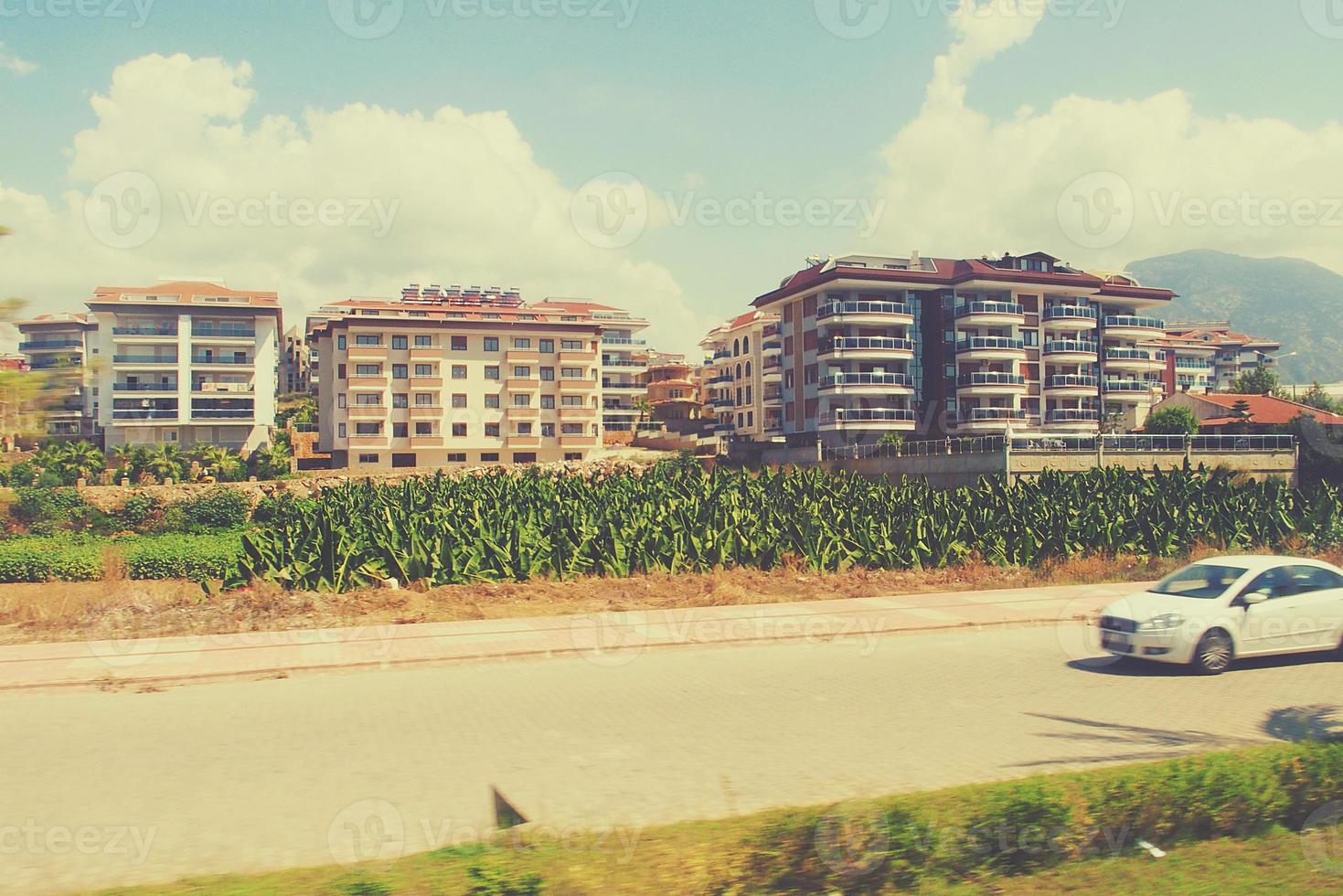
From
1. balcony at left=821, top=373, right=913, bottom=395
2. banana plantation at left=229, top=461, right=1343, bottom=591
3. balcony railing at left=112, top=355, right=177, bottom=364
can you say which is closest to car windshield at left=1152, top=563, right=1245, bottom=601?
banana plantation at left=229, top=461, right=1343, bottom=591

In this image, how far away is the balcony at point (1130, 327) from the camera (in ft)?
232

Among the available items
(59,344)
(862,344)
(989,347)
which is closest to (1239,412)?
(989,347)

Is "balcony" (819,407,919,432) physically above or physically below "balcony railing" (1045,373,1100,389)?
below

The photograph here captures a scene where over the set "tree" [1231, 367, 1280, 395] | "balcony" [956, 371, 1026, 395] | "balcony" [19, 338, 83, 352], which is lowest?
"balcony" [956, 371, 1026, 395]

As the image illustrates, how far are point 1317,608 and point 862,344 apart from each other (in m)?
49.3

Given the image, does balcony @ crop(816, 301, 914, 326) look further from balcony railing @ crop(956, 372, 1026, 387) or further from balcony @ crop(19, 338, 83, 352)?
balcony @ crop(19, 338, 83, 352)

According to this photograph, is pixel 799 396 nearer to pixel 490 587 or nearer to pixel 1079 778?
pixel 490 587

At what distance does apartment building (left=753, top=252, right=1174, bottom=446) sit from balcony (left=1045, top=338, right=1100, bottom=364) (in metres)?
0.09

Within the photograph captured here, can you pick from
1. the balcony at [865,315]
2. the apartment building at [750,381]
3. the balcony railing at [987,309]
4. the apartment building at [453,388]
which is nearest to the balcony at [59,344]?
the apartment building at [453,388]

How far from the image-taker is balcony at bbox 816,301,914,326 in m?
61.8

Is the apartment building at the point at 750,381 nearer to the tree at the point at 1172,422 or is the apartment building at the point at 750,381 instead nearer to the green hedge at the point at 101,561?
the tree at the point at 1172,422

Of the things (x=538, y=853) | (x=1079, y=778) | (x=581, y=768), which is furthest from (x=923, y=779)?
(x=538, y=853)

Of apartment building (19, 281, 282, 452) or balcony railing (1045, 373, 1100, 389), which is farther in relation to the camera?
apartment building (19, 281, 282, 452)

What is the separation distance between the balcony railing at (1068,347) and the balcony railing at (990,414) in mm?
6324
